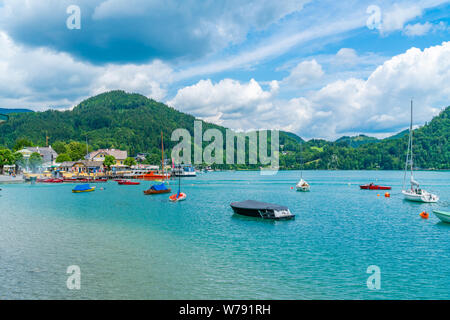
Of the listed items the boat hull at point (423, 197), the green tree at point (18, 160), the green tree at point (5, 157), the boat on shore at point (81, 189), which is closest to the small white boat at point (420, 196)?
the boat hull at point (423, 197)

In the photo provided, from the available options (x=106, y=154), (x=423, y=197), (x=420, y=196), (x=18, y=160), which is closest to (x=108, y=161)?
(x=106, y=154)

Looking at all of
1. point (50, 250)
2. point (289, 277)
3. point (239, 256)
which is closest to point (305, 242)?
point (239, 256)

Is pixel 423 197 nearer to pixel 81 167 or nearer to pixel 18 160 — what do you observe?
pixel 81 167

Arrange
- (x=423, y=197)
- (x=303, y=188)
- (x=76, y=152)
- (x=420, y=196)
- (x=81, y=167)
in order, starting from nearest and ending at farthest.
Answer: (x=423, y=197) → (x=420, y=196) → (x=303, y=188) → (x=81, y=167) → (x=76, y=152)

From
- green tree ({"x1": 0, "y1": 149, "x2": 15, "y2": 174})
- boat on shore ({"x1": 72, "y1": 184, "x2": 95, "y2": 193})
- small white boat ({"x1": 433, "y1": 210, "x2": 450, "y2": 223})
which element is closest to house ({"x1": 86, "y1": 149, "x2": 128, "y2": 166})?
green tree ({"x1": 0, "y1": 149, "x2": 15, "y2": 174})

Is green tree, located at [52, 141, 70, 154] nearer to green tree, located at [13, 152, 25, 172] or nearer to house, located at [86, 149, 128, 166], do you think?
house, located at [86, 149, 128, 166]

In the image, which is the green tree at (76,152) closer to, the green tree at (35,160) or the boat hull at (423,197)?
the green tree at (35,160)
